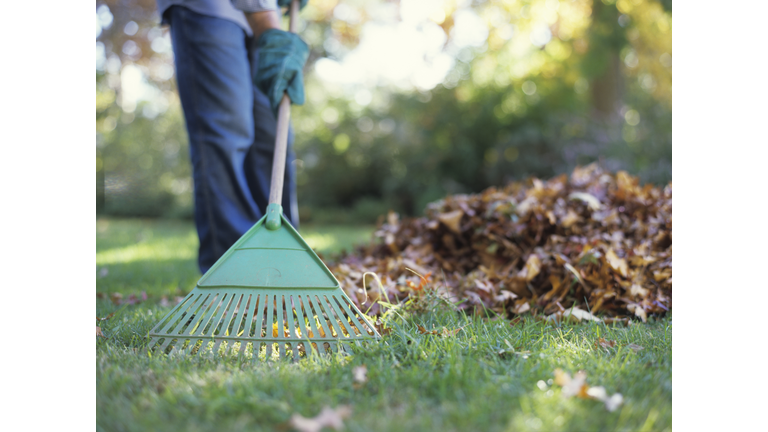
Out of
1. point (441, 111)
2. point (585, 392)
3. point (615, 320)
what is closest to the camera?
point (585, 392)

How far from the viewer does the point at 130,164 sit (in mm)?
10102

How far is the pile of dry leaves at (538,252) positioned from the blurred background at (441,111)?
2662mm

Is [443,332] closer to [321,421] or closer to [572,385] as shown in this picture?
[572,385]

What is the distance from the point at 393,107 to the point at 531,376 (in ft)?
26.4

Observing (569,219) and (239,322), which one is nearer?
(239,322)

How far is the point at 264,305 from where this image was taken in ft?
4.96

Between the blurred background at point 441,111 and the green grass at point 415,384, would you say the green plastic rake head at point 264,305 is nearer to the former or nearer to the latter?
the green grass at point 415,384

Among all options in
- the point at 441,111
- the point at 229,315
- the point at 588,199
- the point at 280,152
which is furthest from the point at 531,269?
the point at 441,111

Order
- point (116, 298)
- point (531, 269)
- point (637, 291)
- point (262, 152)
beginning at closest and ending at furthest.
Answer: point (637, 291) → point (531, 269) → point (116, 298) → point (262, 152)

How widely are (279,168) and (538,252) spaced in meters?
1.36

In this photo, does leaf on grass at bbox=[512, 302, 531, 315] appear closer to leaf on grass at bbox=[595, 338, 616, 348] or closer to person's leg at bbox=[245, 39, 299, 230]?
leaf on grass at bbox=[595, 338, 616, 348]

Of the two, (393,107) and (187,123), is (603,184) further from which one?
(393,107)

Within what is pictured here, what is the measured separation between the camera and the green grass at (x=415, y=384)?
1.03 meters

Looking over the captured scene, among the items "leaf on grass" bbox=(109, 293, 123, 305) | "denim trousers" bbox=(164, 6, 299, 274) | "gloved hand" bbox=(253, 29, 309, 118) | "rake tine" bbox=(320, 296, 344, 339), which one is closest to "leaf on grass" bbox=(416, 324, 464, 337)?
"rake tine" bbox=(320, 296, 344, 339)
